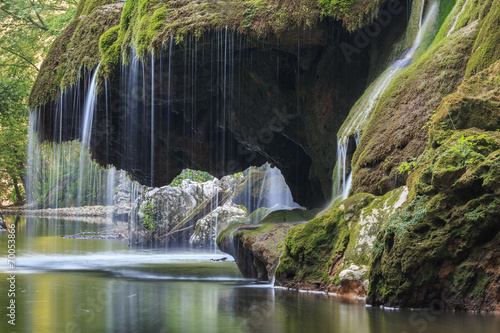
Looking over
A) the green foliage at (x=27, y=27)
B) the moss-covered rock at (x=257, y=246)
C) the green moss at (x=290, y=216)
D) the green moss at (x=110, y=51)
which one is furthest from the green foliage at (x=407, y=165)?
the green foliage at (x=27, y=27)

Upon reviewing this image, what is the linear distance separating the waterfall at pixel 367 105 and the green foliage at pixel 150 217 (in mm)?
15166

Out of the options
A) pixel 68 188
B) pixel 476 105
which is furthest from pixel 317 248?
pixel 68 188

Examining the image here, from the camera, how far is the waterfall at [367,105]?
32.1 ft

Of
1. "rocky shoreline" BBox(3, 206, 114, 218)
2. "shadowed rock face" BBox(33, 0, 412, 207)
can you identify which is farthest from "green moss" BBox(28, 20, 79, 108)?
"rocky shoreline" BBox(3, 206, 114, 218)

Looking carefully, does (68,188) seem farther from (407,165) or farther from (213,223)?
(407,165)

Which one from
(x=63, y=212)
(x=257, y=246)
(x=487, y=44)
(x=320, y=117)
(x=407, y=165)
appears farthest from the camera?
(x=63, y=212)

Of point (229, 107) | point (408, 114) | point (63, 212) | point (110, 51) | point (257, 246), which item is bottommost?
point (63, 212)

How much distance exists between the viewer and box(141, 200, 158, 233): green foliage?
2441 centimetres

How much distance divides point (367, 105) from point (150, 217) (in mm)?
16364

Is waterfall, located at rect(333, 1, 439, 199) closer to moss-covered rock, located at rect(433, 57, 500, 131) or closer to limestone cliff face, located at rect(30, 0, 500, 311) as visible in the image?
limestone cliff face, located at rect(30, 0, 500, 311)

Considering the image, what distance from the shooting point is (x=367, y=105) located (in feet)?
33.0

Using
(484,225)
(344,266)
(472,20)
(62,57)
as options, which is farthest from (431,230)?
(62,57)

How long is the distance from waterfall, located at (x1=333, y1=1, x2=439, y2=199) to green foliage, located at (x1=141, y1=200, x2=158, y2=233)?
1517 cm

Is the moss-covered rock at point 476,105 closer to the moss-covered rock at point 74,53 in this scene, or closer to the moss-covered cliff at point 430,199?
the moss-covered cliff at point 430,199
